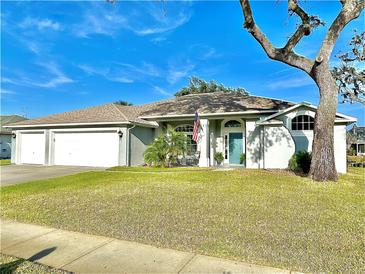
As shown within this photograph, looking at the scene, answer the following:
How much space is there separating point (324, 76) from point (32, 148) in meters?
21.1

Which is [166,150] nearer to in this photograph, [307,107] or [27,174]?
[27,174]

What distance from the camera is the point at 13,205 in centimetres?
717

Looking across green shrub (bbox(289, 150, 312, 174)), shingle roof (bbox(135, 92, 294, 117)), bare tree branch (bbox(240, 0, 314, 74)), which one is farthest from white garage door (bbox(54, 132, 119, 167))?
green shrub (bbox(289, 150, 312, 174))

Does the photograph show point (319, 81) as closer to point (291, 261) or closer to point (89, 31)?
point (291, 261)

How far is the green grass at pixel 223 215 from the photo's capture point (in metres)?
4.07

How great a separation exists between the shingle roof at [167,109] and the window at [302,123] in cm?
156

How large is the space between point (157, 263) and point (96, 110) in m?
18.9

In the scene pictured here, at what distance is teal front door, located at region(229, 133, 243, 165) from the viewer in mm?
17969

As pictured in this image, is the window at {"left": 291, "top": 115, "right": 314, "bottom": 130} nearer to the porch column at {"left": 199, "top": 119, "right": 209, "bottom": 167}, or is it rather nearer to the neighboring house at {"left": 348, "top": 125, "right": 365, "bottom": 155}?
the porch column at {"left": 199, "top": 119, "right": 209, "bottom": 167}

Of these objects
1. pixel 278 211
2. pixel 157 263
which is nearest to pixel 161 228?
pixel 157 263

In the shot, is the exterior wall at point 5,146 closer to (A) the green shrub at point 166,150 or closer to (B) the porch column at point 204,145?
(A) the green shrub at point 166,150

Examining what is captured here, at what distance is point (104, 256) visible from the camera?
3.87 meters

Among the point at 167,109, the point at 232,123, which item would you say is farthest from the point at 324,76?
the point at 167,109

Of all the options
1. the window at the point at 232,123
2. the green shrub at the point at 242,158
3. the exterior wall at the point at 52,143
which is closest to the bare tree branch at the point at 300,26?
the window at the point at 232,123
